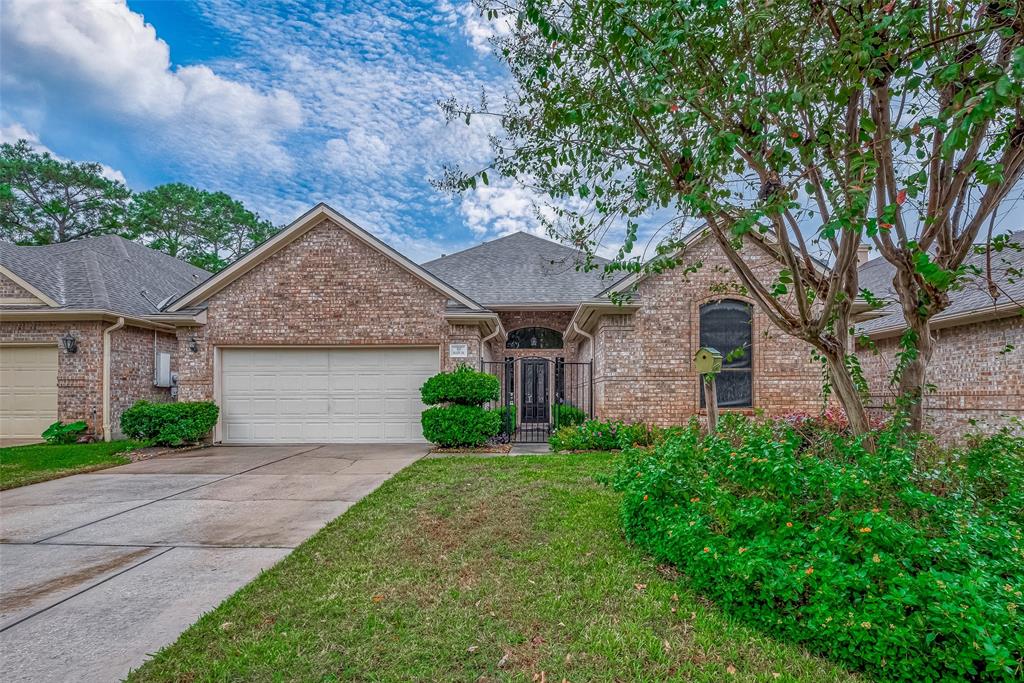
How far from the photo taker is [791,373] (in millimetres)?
10648

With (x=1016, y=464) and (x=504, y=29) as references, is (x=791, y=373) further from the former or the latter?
(x=504, y=29)

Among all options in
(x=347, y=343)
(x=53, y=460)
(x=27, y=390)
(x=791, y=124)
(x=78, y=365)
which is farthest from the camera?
(x=27, y=390)

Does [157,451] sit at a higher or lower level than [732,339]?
lower

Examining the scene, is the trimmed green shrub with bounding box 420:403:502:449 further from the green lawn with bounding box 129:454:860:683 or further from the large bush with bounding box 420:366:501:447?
the green lawn with bounding box 129:454:860:683

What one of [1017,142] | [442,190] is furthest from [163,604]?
[1017,142]

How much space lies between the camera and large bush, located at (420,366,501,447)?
1000 cm

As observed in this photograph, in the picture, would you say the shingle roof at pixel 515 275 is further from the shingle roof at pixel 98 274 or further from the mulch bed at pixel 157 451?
the shingle roof at pixel 98 274

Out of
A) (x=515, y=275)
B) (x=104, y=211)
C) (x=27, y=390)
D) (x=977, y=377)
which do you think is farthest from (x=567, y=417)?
(x=104, y=211)

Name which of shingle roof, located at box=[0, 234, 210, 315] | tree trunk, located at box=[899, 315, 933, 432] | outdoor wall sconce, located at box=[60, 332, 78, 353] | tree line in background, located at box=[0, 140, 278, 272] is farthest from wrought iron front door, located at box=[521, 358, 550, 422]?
tree line in background, located at box=[0, 140, 278, 272]

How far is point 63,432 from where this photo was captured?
36.8ft

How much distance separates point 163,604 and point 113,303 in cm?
1176

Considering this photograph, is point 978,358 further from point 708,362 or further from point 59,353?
point 59,353

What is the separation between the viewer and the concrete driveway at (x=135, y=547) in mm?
2844

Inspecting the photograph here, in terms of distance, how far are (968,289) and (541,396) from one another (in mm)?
9596
